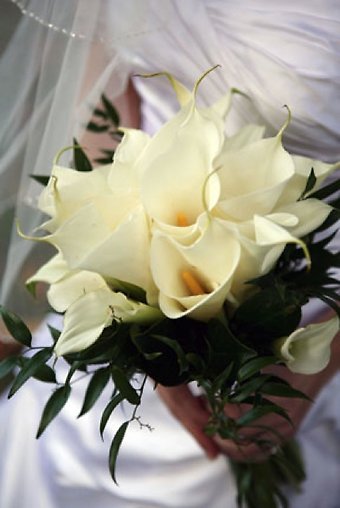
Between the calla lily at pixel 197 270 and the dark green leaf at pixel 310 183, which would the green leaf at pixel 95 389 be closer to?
the calla lily at pixel 197 270

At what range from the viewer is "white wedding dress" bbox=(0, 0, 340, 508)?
85 centimetres

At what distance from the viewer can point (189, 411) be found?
95 centimetres

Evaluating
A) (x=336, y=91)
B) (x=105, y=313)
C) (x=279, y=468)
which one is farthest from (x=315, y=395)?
(x=105, y=313)

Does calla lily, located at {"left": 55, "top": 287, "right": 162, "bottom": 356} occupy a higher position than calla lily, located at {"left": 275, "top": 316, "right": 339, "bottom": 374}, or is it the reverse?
calla lily, located at {"left": 55, "top": 287, "right": 162, "bottom": 356}

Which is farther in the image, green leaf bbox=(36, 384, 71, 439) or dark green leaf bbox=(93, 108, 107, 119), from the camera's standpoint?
dark green leaf bbox=(93, 108, 107, 119)

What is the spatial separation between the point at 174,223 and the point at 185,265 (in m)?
0.04

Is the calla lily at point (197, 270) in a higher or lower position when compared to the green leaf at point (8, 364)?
higher

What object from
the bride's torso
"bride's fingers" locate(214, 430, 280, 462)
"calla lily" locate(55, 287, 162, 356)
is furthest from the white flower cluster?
"bride's fingers" locate(214, 430, 280, 462)

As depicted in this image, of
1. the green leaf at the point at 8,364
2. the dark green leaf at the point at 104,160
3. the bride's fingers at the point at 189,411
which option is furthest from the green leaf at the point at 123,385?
the dark green leaf at the point at 104,160

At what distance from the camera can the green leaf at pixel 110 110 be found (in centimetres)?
99

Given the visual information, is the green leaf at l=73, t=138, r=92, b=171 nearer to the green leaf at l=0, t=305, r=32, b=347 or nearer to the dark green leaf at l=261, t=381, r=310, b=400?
the green leaf at l=0, t=305, r=32, b=347

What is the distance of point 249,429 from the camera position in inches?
36.8

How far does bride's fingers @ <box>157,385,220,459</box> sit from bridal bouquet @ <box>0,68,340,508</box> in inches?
11.1

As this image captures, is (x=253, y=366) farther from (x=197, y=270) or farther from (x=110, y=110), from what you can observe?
(x=110, y=110)
